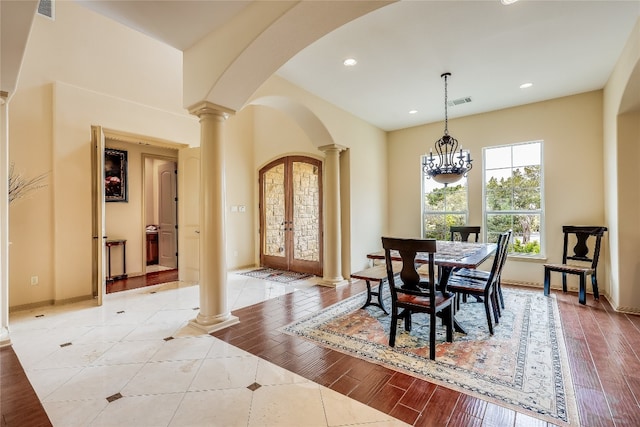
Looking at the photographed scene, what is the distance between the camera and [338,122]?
5.01m

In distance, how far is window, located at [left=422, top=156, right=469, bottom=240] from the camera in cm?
564

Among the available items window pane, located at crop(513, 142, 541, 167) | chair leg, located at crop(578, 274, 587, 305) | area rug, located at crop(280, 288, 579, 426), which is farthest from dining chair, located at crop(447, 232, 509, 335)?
window pane, located at crop(513, 142, 541, 167)

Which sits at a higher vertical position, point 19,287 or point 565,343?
point 19,287

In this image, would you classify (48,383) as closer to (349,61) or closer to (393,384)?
(393,384)

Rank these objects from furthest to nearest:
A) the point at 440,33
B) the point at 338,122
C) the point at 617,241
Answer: the point at 338,122
the point at 617,241
the point at 440,33

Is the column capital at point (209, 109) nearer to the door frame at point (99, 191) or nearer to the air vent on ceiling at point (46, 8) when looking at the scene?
the door frame at point (99, 191)

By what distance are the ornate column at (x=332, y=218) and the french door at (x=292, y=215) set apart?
77cm

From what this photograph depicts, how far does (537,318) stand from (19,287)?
20.6 ft

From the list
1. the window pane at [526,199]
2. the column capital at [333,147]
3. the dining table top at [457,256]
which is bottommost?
the dining table top at [457,256]

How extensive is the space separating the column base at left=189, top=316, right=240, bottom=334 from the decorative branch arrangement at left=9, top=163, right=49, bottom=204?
2.74 m

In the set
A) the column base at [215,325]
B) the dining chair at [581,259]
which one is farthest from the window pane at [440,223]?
the column base at [215,325]

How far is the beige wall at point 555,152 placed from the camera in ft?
14.7

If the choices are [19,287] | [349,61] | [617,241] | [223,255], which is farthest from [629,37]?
[19,287]

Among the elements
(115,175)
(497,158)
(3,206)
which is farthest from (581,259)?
(115,175)
